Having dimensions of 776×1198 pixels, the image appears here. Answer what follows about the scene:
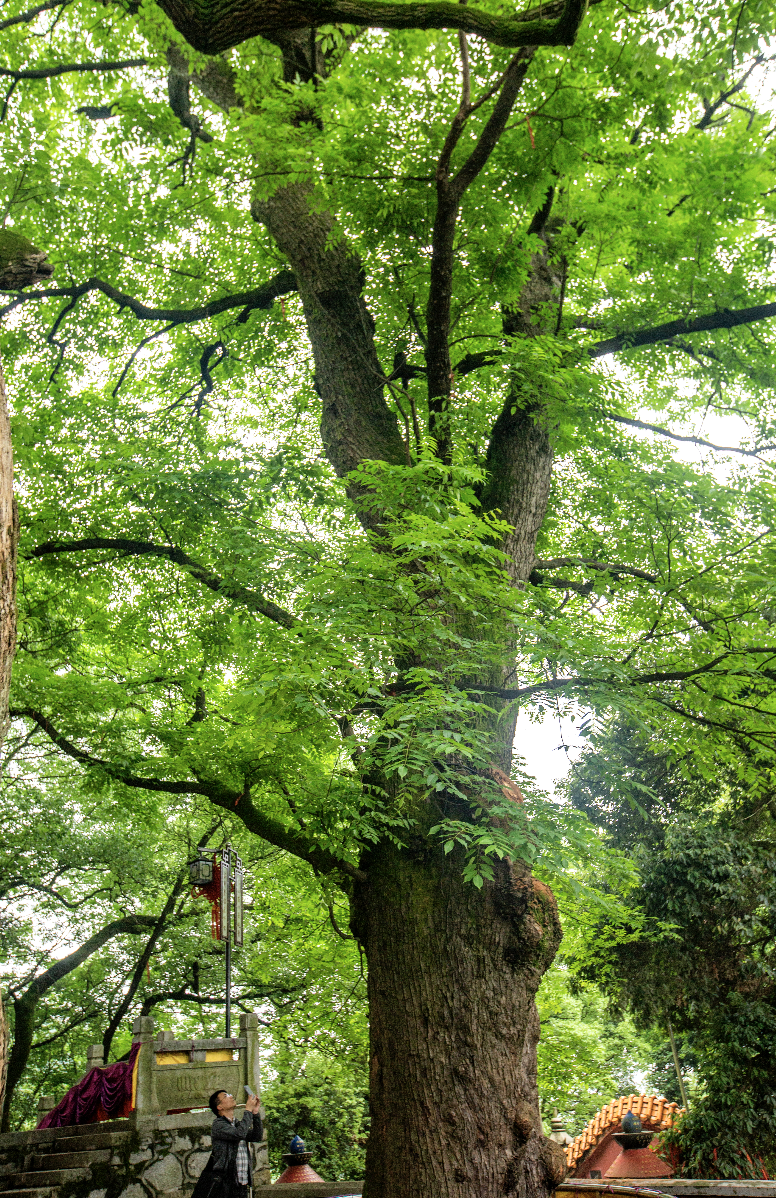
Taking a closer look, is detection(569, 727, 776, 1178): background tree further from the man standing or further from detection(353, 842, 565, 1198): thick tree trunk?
detection(353, 842, 565, 1198): thick tree trunk

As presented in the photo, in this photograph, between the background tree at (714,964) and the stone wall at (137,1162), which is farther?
the background tree at (714,964)

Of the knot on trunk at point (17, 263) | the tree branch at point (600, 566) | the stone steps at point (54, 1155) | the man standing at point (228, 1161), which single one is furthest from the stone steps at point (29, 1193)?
the knot on trunk at point (17, 263)

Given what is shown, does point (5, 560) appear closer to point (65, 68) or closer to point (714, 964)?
point (65, 68)

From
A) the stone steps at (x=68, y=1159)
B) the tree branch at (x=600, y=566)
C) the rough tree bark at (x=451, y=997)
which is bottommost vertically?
the stone steps at (x=68, y=1159)

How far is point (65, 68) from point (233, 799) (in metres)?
8.28

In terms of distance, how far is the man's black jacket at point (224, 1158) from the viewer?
699 centimetres

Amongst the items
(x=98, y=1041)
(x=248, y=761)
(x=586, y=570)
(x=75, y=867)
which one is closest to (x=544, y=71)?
(x=586, y=570)

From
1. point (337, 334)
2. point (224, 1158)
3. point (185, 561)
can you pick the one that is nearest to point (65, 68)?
point (337, 334)

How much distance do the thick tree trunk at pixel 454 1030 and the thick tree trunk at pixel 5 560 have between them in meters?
4.08

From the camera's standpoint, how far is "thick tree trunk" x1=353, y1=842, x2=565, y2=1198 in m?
4.99

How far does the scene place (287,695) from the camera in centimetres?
533

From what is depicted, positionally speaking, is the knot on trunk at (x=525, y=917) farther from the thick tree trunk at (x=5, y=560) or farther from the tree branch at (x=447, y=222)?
the thick tree trunk at (x=5, y=560)

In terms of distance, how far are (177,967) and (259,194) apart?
16.5 metres

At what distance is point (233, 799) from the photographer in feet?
Answer: 30.1
